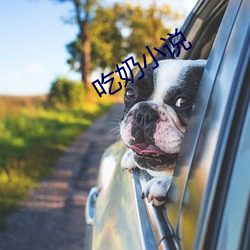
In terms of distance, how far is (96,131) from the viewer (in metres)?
12.6

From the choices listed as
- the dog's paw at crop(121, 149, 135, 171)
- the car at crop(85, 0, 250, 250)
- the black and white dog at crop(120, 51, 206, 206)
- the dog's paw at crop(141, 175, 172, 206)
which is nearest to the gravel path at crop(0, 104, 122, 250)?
the dog's paw at crop(121, 149, 135, 171)

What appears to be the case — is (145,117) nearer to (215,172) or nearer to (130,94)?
(130,94)

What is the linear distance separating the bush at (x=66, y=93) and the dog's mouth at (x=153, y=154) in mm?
16606

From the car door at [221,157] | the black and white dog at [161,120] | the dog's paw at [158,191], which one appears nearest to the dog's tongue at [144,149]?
the black and white dog at [161,120]

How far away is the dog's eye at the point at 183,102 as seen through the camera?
1565mm

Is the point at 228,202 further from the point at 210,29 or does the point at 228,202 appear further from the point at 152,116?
the point at 210,29

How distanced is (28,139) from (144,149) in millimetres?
7780

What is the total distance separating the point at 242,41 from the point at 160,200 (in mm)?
545

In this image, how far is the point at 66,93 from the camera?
19719 mm

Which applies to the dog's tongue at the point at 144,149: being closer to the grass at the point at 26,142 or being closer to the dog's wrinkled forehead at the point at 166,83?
the dog's wrinkled forehead at the point at 166,83

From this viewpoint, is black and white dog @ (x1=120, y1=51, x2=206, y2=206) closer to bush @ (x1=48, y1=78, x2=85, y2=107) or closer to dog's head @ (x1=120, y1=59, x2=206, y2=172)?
dog's head @ (x1=120, y1=59, x2=206, y2=172)

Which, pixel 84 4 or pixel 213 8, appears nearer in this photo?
pixel 213 8

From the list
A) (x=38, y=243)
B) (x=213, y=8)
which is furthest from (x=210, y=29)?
(x=38, y=243)

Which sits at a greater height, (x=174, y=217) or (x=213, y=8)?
(x=213, y=8)
